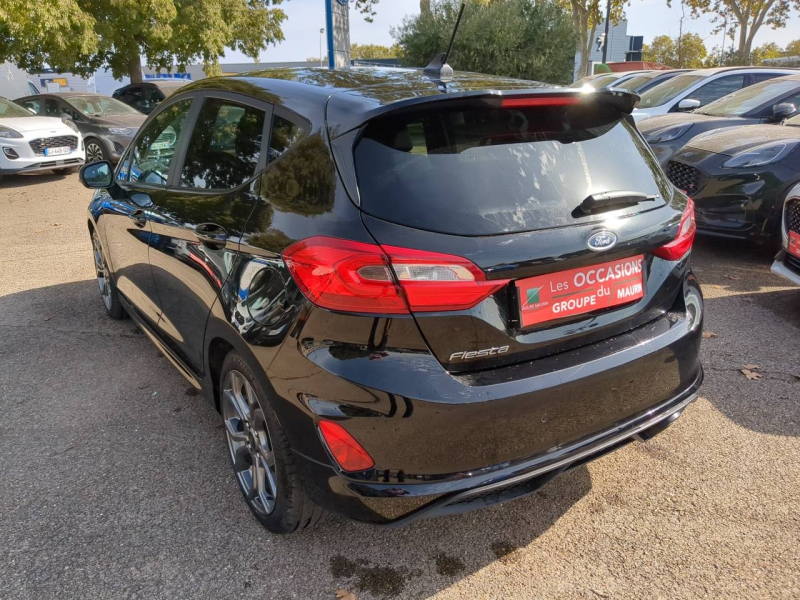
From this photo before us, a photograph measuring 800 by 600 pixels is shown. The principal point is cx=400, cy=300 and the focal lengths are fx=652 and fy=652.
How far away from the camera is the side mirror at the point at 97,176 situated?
12.7ft

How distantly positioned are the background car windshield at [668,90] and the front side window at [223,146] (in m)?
9.23

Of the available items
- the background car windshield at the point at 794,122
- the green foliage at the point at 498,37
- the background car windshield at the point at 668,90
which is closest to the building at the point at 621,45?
the green foliage at the point at 498,37

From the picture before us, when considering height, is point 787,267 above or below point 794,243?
below

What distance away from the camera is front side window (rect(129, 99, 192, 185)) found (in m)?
3.37

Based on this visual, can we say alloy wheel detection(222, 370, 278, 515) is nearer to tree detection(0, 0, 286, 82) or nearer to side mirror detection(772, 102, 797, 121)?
side mirror detection(772, 102, 797, 121)

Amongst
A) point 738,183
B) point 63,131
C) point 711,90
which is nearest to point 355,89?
point 738,183

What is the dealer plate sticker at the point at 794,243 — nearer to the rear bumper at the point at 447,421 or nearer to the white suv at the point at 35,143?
the rear bumper at the point at 447,421

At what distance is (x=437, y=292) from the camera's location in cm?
198

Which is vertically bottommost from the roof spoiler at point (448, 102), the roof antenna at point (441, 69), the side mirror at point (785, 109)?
the side mirror at point (785, 109)

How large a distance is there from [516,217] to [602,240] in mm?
324

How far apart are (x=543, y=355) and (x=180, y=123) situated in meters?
2.27

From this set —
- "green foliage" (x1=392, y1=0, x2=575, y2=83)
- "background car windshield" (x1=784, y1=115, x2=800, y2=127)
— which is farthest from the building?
"background car windshield" (x1=784, y1=115, x2=800, y2=127)

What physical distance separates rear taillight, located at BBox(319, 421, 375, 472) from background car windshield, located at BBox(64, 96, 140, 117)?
14.0m

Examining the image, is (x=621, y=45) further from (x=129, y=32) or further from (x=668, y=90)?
(x=668, y=90)
